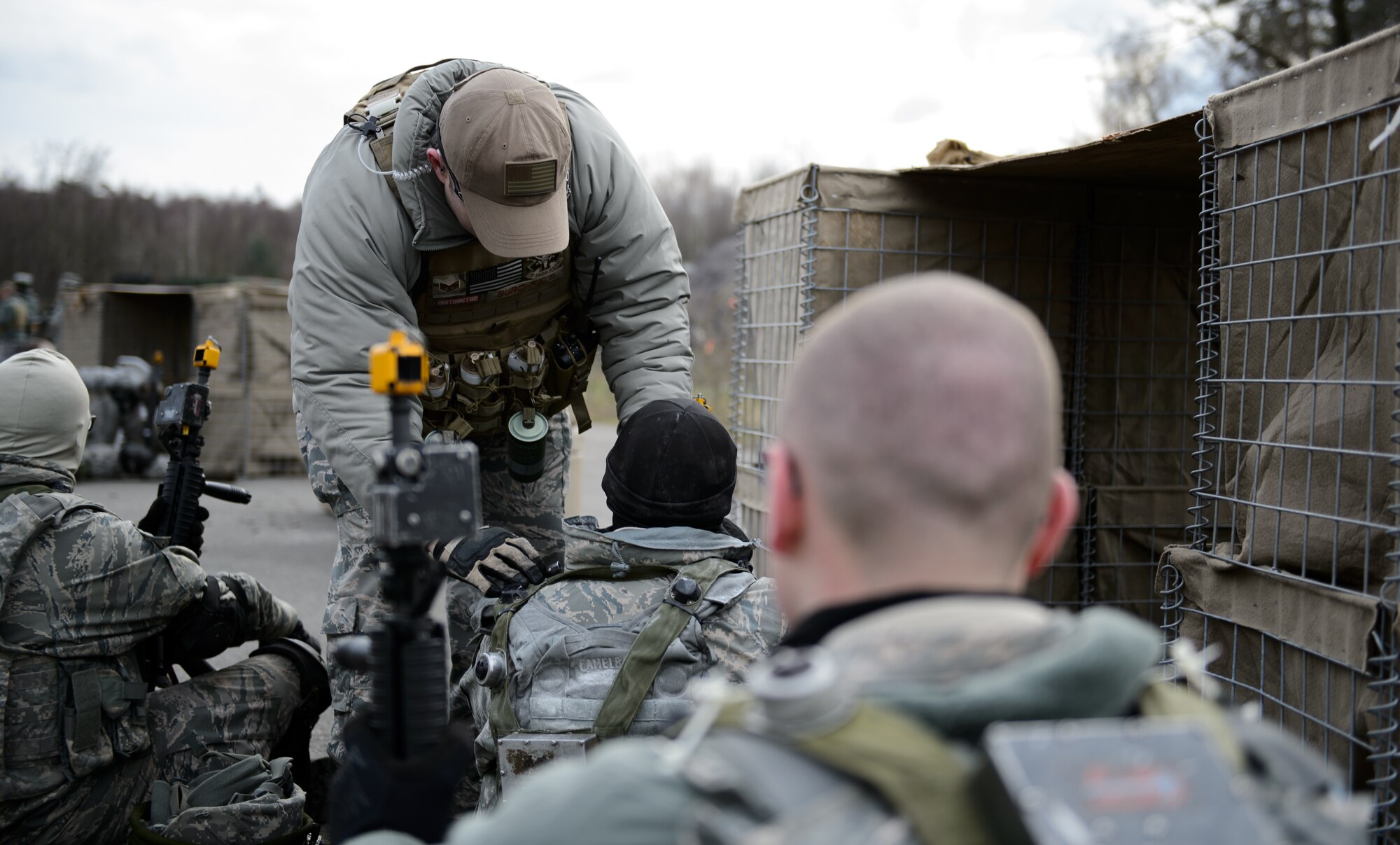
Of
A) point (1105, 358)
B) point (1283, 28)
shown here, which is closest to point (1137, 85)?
point (1283, 28)

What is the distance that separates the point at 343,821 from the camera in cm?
129

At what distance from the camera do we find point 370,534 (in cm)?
302

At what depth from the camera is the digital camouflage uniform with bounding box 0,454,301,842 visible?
2621mm

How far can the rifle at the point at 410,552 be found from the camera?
1.32 meters

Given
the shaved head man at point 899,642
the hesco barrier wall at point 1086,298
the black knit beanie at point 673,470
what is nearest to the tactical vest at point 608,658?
the black knit beanie at point 673,470

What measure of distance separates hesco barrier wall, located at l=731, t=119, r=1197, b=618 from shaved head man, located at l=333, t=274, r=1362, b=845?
2.60 meters

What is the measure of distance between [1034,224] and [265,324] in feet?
28.6

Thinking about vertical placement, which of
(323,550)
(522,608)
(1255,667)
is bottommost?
(323,550)

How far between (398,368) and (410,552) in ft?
0.75

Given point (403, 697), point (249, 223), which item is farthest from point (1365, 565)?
point (249, 223)

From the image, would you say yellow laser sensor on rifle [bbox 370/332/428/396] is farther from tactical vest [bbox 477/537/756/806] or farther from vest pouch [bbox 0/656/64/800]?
vest pouch [bbox 0/656/64/800]

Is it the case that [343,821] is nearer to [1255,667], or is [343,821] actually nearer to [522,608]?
[522,608]

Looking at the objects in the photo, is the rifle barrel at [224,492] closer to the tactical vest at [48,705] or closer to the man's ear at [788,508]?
the tactical vest at [48,705]

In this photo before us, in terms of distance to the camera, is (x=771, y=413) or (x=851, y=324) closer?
(x=851, y=324)
